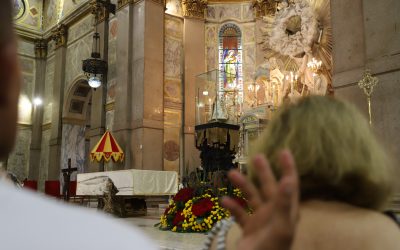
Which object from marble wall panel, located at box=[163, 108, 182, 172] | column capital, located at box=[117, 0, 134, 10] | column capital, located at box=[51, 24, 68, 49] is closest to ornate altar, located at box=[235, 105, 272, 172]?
marble wall panel, located at box=[163, 108, 182, 172]

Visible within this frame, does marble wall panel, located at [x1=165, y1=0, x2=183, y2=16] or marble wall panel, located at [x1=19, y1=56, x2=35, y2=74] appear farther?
marble wall panel, located at [x1=19, y1=56, x2=35, y2=74]

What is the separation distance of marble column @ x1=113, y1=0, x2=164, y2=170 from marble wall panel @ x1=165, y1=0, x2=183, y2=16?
101 centimetres

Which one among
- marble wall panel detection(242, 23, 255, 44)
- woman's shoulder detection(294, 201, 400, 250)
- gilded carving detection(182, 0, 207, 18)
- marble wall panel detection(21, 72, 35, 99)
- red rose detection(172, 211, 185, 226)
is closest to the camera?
woman's shoulder detection(294, 201, 400, 250)

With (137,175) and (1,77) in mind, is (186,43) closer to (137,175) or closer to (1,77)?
(137,175)

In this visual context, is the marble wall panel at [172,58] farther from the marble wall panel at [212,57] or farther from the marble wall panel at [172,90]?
the marble wall panel at [212,57]

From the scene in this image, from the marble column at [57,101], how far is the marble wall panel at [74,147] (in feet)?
0.79

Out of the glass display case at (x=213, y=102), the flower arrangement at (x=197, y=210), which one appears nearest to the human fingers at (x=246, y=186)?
the flower arrangement at (x=197, y=210)

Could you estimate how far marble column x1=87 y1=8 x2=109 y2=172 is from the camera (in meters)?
15.1

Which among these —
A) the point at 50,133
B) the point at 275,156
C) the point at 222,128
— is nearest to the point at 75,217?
the point at 275,156

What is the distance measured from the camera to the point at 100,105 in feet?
50.2

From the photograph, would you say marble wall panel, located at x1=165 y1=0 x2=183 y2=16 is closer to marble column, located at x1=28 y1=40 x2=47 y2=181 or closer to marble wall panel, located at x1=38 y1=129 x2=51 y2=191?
marble column, located at x1=28 y1=40 x2=47 y2=181

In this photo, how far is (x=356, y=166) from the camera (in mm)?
963

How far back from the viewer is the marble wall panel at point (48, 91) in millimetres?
19531

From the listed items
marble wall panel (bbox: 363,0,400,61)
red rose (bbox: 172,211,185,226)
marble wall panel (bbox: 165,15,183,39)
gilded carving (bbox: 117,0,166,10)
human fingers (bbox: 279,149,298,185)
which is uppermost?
gilded carving (bbox: 117,0,166,10)
